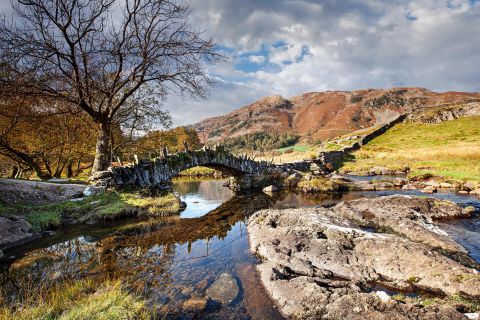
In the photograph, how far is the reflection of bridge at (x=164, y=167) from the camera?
17.0m

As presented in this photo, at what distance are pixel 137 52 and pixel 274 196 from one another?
49.6 feet

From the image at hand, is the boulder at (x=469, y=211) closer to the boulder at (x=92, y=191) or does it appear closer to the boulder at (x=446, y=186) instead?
the boulder at (x=446, y=186)

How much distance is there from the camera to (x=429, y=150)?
1646 inches

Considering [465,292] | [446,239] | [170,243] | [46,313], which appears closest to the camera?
[46,313]

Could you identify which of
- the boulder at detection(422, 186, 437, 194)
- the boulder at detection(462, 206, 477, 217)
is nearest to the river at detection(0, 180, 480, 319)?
the boulder at detection(462, 206, 477, 217)

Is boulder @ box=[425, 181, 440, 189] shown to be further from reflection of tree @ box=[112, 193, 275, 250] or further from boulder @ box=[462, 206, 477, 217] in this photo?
reflection of tree @ box=[112, 193, 275, 250]

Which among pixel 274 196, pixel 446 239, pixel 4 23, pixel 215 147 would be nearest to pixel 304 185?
pixel 274 196

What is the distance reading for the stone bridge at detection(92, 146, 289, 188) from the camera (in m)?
16.9

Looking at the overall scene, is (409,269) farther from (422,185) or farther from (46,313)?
(422,185)

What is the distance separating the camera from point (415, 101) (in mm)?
158750

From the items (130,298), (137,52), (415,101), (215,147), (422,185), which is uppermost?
(415,101)

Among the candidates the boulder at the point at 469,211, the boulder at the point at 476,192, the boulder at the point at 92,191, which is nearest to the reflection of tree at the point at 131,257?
the boulder at the point at 92,191

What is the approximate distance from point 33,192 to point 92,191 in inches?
110

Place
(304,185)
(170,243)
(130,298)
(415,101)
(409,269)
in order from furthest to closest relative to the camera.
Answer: (415,101)
(304,185)
(170,243)
(409,269)
(130,298)
